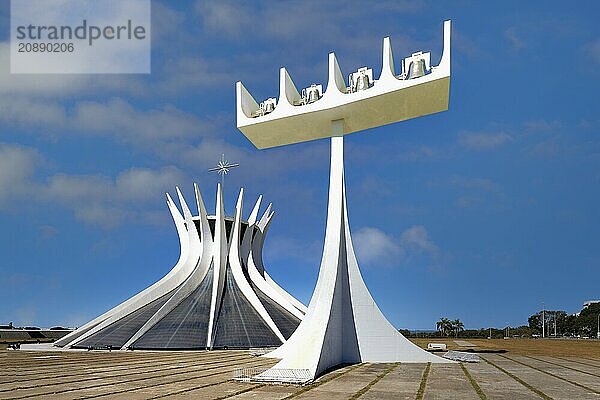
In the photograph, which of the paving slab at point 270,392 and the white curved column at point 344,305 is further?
the white curved column at point 344,305

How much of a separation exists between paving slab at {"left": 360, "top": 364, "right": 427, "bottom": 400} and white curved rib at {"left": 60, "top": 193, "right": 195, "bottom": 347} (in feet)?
64.2

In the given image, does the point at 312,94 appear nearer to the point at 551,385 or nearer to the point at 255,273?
the point at 551,385

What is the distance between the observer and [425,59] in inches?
660

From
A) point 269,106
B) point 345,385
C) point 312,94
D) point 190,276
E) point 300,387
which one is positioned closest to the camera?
point 300,387

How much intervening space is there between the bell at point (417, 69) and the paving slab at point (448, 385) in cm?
890

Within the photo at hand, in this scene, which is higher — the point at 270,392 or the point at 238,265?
the point at 238,265

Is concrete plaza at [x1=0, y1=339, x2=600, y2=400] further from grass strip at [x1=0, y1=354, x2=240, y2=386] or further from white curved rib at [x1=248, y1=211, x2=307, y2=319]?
white curved rib at [x1=248, y1=211, x2=307, y2=319]

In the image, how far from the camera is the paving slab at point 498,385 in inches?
490

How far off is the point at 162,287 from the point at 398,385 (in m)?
22.7

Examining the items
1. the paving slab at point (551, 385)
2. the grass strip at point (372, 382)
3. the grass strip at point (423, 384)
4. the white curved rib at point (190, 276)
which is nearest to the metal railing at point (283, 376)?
the grass strip at point (372, 382)

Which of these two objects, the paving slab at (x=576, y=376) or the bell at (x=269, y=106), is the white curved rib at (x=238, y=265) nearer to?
the bell at (x=269, y=106)

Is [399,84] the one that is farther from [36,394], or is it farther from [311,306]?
[36,394]

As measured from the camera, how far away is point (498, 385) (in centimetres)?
1423

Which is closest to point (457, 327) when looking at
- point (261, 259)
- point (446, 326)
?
point (446, 326)
